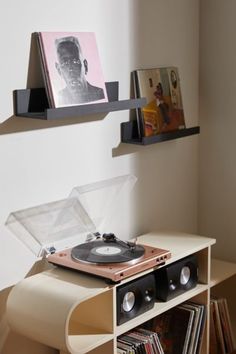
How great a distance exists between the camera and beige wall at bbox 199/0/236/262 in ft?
8.60

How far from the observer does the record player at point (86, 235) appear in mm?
1997

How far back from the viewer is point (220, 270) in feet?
8.56

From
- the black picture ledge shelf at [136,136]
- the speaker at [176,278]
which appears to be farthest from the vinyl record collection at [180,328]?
the black picture ledge shelf at [136,136]

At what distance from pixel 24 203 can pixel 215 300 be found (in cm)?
98

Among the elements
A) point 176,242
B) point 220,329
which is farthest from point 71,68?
point 220,329

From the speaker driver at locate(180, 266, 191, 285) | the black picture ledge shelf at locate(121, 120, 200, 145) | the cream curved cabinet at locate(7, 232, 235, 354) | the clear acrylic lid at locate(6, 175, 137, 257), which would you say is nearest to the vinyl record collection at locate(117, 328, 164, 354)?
the cream curved cabinet at locate(7, 232, 235, 354)

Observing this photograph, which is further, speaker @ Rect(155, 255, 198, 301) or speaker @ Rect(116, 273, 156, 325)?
speaker @ Rect(155, 255, 198, 301)

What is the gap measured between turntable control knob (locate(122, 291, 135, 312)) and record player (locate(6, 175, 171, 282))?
0.31 ft

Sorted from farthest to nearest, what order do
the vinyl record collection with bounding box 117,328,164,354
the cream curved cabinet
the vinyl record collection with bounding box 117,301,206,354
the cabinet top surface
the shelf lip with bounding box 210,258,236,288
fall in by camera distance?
the shelf lip with bounding box 210,258,236,288
the vinyl record collection with bounding box 117,301,206,354
the cabinet top surface
the vinyl record collection with bounding box 117,328,164,354
the cream curved cabinet

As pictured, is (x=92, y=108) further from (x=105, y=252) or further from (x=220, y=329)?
(x=220, y=329)

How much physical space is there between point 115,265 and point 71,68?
2.08 feet

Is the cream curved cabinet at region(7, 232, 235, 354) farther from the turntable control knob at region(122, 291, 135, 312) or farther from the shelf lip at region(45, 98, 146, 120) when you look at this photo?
the shelf lip at region(45, 98, 146, 120)

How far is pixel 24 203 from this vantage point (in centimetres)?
202

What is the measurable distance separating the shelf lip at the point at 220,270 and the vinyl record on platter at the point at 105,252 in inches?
18.8
